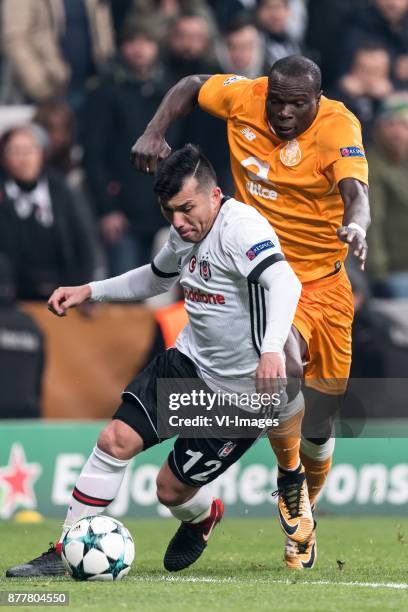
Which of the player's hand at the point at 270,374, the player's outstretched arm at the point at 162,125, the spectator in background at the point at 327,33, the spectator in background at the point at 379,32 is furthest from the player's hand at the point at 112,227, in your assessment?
the player's hand at the point at 270,374

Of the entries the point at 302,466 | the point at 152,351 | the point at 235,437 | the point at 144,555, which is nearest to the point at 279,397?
the point at 235,437

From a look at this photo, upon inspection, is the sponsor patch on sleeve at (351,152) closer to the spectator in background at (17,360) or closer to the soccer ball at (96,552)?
the soccer ball at (96,552)

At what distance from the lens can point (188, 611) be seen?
5918mm

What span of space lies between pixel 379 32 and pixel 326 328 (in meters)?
7.54

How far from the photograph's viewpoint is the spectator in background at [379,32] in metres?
14.9

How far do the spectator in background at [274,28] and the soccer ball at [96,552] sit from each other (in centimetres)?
778

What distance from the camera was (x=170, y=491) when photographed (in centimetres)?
778

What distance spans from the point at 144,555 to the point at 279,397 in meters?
1.97

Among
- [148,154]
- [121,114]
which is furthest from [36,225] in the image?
[148,154]

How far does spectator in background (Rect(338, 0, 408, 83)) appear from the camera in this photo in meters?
14.9

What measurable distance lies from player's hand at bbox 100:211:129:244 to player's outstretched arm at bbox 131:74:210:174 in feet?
15.1

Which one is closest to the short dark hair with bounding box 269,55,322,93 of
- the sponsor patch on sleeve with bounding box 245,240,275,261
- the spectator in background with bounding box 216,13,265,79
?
the sponsor patch on sleeve with bounding box 245,240,275,261

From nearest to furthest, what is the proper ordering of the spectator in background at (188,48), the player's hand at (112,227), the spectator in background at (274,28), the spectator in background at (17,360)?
1. the spectator in background at (17,360)
2. the player's hand at (112,227)
3. the spectator in background at (188,48)
4. the spectator in background at (274,28)

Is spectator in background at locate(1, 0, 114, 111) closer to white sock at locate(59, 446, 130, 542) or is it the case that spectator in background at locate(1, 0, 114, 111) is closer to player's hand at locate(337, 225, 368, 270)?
white sock at locate(59, 446, 130, 542)
